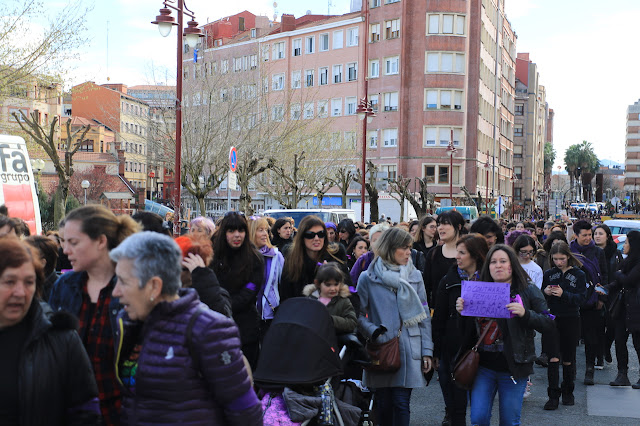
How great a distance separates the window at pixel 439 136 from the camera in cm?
6419

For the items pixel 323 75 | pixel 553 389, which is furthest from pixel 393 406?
pixel 323 75

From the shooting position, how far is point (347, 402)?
6.05 m

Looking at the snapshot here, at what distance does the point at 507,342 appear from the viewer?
616 cm

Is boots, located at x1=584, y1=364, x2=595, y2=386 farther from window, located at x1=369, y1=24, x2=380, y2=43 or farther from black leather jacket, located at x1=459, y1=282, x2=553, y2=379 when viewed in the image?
window, located at x1=369, y1=24, x2=380, y2=43

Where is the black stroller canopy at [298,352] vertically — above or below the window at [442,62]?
below

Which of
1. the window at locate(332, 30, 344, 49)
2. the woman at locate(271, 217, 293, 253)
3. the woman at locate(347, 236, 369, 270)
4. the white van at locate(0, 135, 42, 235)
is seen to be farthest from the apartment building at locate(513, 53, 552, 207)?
the woman at locate(271, 217, 293, 253)

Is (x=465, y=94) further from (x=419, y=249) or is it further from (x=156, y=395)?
(x=156, y=395)

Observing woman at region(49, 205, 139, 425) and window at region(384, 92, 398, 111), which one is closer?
woman at region(49, 205, 139, 425)

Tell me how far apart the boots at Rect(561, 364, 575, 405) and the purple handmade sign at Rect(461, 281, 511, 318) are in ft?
11.7

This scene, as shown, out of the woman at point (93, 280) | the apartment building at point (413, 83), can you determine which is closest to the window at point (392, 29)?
the apartment building at point (413, 83)

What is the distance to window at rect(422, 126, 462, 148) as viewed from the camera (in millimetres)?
64188

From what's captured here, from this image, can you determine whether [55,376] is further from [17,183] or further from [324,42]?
[324,42]

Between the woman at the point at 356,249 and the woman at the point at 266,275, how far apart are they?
3289 mm

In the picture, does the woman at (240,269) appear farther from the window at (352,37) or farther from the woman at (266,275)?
the window at (352,37)
